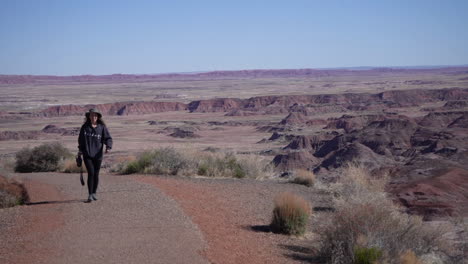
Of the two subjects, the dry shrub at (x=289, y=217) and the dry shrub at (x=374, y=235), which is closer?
the dry shrub at (x=374, y=235)

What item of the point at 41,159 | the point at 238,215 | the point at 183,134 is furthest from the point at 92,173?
the point at 183,134

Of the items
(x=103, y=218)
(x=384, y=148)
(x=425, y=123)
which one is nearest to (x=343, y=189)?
(x=103, y=218)

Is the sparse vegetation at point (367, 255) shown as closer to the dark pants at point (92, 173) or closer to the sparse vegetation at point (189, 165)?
the dark pants at point (92, 173)

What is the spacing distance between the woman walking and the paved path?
1.34 ft

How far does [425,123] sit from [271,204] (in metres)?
48.6

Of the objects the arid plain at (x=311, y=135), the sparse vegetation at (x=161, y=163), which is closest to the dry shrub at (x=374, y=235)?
the arid plain at (x=311, y=135)

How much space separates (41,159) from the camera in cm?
1672

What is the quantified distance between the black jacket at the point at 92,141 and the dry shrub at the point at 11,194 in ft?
5.21

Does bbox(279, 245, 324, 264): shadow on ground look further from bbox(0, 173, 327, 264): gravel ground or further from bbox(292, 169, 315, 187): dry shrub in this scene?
bbox(292, 169, 315, 187): dry shrub

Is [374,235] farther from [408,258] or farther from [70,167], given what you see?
[70,167]

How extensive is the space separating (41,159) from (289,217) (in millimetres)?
10093

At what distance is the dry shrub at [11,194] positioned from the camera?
10.0 m

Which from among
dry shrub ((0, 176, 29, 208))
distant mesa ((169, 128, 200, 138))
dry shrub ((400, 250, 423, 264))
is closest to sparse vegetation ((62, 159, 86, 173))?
dry shrub ((0, 176, 29, 208))

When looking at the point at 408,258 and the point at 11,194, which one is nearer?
the point at 408,258
